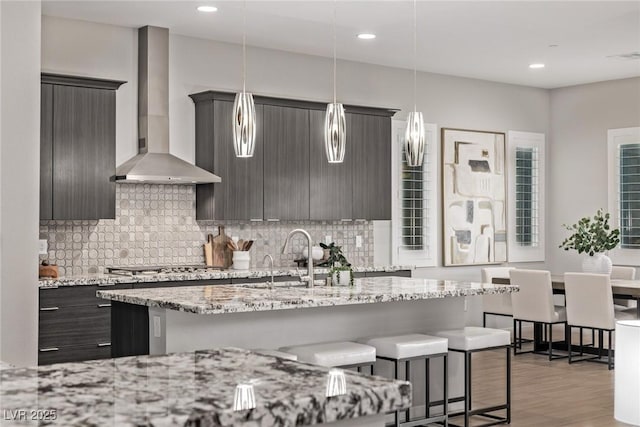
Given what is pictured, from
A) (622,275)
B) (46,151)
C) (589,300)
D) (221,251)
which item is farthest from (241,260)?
(622,275)

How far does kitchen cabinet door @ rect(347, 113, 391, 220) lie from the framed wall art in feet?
3.87

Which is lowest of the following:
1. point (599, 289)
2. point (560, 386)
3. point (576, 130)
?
point (560, 386)

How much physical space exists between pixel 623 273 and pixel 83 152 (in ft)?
18.1

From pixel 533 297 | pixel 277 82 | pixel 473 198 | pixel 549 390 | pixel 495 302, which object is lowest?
pixel 549 390

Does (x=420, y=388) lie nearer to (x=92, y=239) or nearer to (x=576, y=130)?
(x=92, y=239)

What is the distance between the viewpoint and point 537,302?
302 inches

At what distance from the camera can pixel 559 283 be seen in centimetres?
776

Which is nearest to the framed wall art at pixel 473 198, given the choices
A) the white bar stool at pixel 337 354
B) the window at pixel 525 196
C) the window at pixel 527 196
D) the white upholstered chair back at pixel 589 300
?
the window at pixel 525 196

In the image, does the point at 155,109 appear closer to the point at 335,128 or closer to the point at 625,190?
the point at 335,128

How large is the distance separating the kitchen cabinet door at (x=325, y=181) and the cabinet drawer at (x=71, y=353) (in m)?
2.41

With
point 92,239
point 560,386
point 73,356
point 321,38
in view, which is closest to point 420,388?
point 560,386

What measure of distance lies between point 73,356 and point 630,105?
678 centimetres

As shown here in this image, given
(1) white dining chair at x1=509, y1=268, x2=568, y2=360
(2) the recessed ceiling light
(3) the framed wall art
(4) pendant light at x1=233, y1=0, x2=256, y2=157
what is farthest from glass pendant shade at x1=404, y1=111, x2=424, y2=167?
(3) the framed wall art

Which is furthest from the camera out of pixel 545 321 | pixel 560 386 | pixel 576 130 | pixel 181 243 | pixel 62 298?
pixel 576 130
